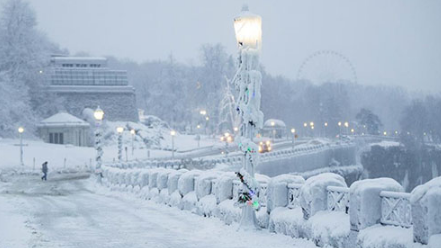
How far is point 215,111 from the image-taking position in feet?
413

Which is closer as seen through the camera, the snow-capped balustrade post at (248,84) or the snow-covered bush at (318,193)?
the snow-covered bush at (318,193)

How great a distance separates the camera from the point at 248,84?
52.9 ft

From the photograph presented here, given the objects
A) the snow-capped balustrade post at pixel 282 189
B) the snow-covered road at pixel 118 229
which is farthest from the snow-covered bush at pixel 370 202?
the snow-capped balustrade post at pixel 282 189

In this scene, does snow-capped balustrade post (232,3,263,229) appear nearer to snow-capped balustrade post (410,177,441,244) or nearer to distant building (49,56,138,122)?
snow-capped balustrade post (410,177,441,244)

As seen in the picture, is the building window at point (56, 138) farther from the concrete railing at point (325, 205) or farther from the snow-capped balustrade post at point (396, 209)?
the snow-capped balustrade post at point (396, 209)

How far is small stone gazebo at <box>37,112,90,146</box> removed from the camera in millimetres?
81250

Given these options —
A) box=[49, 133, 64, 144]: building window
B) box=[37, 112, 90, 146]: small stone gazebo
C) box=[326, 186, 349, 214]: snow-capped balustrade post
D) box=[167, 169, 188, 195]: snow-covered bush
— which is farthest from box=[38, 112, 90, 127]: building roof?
box=[326, 186, 349, 214]: snow-capped balustrade post

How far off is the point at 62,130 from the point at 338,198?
7250 cm

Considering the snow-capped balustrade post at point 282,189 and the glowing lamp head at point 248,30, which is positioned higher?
the glowing lamp head at point 248,30

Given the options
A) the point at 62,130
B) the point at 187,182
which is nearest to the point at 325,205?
the point at 187,182

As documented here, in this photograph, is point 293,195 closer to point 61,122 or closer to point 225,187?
point 225,187

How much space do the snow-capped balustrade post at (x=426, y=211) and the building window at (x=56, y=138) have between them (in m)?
75.1

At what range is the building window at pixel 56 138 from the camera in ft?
268

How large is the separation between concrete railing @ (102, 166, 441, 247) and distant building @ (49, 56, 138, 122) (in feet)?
249
